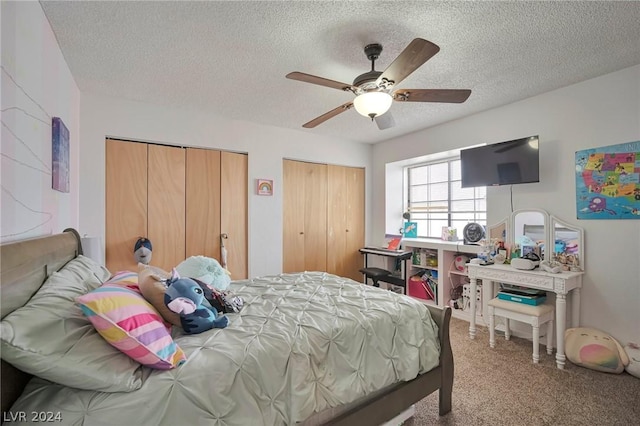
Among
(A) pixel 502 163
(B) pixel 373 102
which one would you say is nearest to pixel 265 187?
(B) pixel 373 102

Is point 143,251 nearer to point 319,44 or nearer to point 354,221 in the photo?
point 319,44

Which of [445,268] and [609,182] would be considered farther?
[445,268]

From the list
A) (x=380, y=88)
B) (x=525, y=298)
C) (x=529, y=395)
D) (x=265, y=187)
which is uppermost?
(x=380, y=88)

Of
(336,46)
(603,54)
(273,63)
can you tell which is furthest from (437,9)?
(603,54)

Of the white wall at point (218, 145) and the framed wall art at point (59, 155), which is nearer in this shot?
the framed wall art at point (59, 155)

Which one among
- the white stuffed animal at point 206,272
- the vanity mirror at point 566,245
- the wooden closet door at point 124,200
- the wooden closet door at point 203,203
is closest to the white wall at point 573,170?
the vanity mirror at point 566,245

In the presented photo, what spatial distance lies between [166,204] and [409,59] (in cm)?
291

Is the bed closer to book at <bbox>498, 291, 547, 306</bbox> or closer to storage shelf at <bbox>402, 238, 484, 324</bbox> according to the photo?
book at <bbox>498, 291, 547, 306</bbox>

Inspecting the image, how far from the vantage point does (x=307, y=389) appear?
136 cm

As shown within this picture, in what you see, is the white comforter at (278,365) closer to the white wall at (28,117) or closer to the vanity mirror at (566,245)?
the white wall at (28,117)

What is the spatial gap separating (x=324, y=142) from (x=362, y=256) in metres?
1.98

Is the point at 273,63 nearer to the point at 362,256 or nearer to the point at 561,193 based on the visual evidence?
the point at 561,193

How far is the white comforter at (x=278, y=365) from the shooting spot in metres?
1.00

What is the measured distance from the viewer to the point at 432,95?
6.87ft
